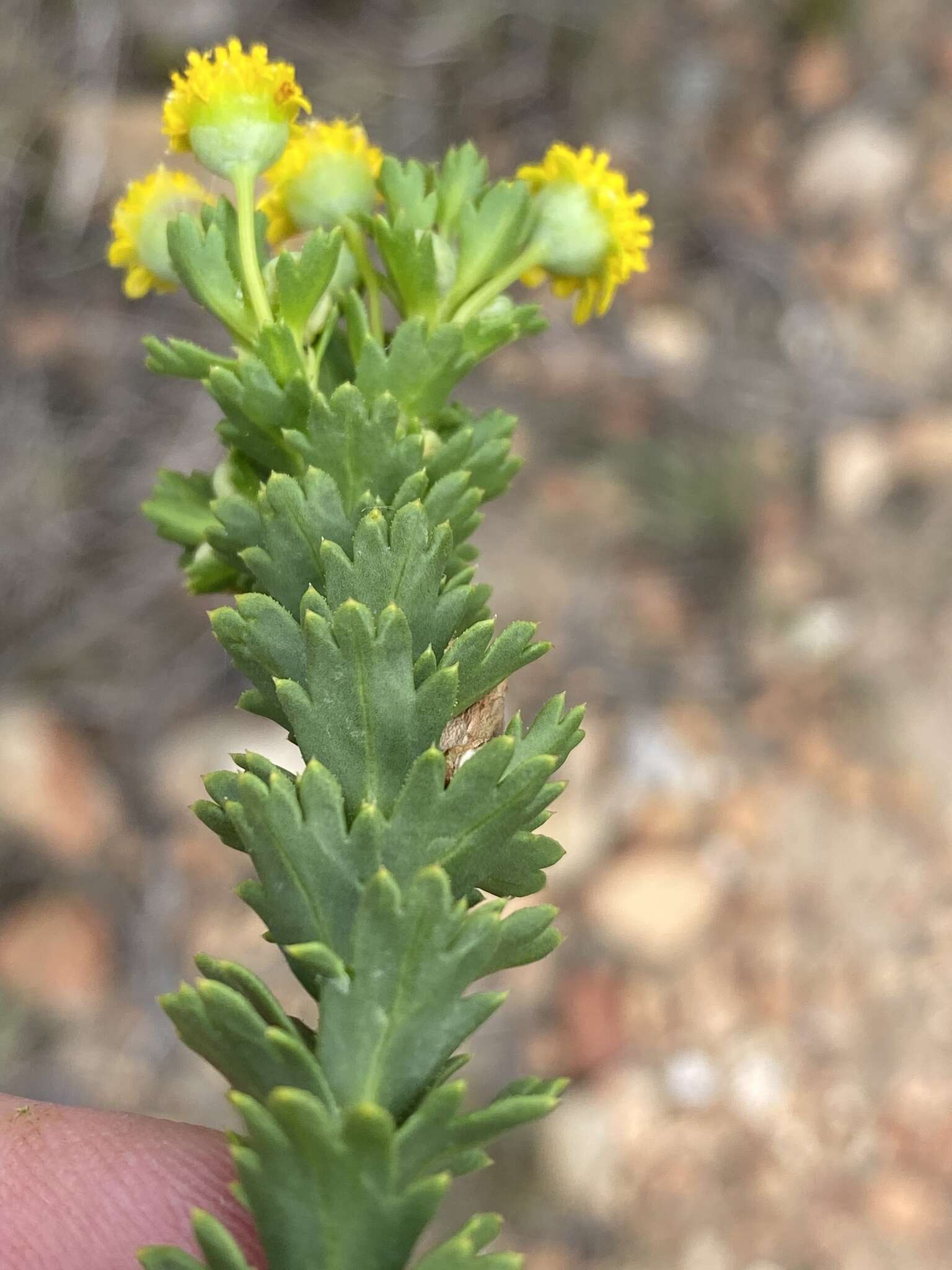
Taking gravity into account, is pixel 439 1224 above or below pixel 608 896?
below

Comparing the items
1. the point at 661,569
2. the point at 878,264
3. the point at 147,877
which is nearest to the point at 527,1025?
the point at 147,877

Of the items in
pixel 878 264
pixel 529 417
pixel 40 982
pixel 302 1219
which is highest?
pixel 878 264

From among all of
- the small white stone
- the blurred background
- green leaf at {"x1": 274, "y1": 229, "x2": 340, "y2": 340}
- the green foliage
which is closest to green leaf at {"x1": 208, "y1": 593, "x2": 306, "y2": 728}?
the green foliage

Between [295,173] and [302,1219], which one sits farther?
[295,173]

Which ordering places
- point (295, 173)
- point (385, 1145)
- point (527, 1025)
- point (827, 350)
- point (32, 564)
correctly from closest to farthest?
point (385, 1145), point (295, 173), point (527, 1025), point (32, 564), point (827, 350)

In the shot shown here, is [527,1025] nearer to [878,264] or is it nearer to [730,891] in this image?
[730,891]

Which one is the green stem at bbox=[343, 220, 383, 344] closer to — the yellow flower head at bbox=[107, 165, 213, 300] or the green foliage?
the green foliage
